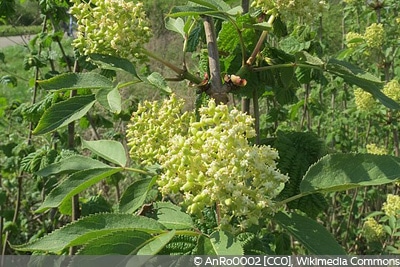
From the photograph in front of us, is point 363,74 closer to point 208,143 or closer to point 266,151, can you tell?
point 266,151

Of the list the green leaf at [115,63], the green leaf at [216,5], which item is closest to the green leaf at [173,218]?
the green leaf at [115,63]

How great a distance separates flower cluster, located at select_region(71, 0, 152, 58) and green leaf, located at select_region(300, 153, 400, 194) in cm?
64

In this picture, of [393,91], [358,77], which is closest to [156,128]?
[358,77]

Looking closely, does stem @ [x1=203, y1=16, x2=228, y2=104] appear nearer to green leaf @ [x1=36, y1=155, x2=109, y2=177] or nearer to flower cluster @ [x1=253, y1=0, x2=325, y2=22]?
flower cluster @ [x1=253, y1=0, x2=325, y2=22]

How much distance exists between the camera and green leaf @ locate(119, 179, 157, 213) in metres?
1.40

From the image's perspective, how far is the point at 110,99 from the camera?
1365 mm

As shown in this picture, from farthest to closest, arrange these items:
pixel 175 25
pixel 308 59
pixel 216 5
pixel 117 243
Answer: pixel 175 25 < pixel 308 59 < pixel 216 5 < pixel 117 243

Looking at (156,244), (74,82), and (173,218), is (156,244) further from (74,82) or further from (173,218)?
(74,82)

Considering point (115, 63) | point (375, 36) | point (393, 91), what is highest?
point (115, 63)

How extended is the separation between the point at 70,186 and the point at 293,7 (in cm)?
83

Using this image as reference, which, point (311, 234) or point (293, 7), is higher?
point (293, 7)

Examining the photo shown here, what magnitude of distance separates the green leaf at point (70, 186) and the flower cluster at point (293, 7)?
693mm

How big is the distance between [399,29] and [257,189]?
4148 mm

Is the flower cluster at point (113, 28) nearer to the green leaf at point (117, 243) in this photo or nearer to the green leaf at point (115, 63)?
the green leaf at point (115, 63)
